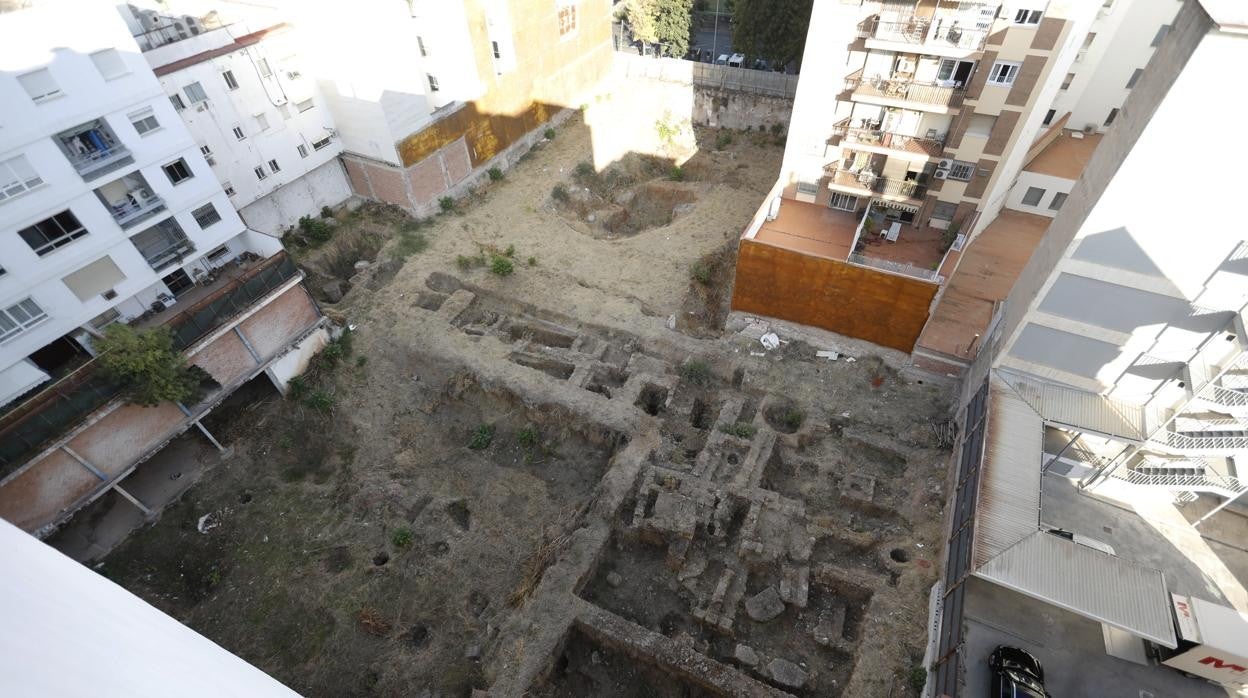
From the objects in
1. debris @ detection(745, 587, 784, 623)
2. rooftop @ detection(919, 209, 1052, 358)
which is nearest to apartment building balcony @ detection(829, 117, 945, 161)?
rooftop @ detection(919, 209, 1052, 358)

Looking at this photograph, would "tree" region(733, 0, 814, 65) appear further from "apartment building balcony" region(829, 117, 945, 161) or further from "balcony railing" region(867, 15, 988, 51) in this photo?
"balcony railing" region(867, 15, 988, 51)

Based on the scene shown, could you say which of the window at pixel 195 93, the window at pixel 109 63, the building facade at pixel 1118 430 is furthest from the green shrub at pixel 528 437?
the window at pixel 195 93

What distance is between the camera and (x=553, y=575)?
1831 centimetres

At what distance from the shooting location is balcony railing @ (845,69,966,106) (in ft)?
76.5

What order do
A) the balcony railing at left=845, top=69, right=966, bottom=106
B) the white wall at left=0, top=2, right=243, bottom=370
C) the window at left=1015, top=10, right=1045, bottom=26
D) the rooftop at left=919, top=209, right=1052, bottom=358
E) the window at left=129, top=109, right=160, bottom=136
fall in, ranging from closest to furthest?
the white wall at left=0, top=2, right=243, bottom=370 → the window at left=1015, top=10, right=1045, bottom=26 → the window at left=129, top=109, right=160, bottom=136 → the balcony railing at left=845, top=69, right=966, bottom=106 → the rooftop at left=919, top=209, right=1052, bottom=358

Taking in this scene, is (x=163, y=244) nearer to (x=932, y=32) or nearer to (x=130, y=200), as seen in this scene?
(x=130, y=200)

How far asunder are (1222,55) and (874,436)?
44.6 ft

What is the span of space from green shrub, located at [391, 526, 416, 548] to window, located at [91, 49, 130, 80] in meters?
18.3

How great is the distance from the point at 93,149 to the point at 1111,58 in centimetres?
4429

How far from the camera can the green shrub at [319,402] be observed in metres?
23.9

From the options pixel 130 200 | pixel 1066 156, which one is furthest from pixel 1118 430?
pixel 130 200

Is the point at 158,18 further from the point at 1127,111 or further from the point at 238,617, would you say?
the point at 1127,111

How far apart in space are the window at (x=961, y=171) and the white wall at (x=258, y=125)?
3043 cm

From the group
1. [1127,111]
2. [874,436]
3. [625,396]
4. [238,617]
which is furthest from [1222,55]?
[238,617]
